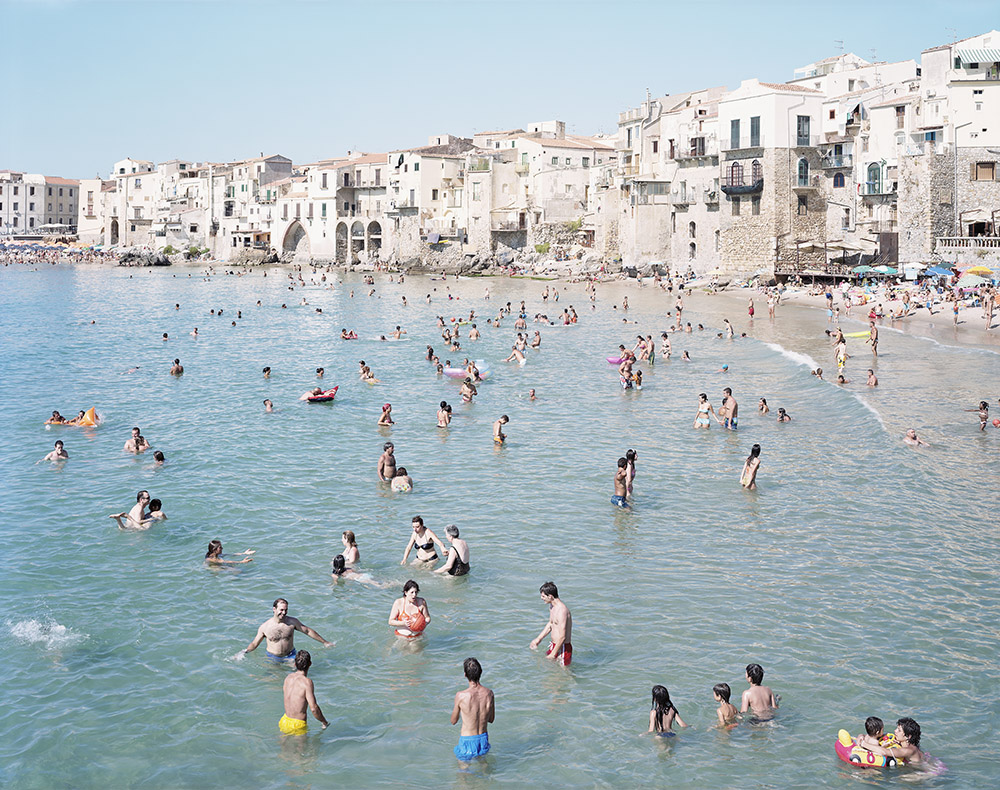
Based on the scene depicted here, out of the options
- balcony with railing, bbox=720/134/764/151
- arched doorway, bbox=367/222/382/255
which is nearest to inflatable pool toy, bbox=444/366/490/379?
balcony with railing, bbox=720/134/764/151

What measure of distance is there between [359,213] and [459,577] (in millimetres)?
86946

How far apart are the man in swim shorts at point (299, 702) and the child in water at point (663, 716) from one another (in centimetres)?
319

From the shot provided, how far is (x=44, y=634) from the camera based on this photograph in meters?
11.4

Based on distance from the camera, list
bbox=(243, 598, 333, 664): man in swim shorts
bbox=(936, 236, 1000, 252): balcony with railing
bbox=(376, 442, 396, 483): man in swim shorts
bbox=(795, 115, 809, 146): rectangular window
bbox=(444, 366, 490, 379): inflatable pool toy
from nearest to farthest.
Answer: bbox=(243, 598, 333, 664): man in swim shorts
bbox=(376, 442, 396, 483): man in swim shorts
bbox=(444, 366, 490, 379): inflatable pool toy
bbox=(936, 236, 1000, 252): balcony with railing
bbox=(795, 115, 809, 146): rectangular window

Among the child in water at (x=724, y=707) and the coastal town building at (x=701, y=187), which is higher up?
the coastal town building at (x=701, y=187)

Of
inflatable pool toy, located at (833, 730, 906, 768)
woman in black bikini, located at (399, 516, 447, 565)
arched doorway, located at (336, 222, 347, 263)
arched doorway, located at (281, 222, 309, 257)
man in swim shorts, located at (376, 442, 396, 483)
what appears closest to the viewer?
inflatable pool toy, located at (833, 730, 906, 768)

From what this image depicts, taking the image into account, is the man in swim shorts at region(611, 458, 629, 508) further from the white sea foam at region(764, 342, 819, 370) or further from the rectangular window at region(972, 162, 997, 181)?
the rectangular window at region(972, 162, 997, 181)

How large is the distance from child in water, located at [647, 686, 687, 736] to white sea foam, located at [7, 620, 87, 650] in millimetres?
6844

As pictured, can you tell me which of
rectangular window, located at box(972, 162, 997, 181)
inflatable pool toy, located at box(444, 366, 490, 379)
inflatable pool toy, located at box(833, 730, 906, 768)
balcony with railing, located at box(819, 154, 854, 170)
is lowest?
inflatable pool toy, located at box(833, 730, 906, 768)

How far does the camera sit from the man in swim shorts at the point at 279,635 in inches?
417

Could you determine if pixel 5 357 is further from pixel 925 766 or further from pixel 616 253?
pixel 616 253

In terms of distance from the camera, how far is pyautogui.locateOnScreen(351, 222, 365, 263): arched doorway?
9656cm

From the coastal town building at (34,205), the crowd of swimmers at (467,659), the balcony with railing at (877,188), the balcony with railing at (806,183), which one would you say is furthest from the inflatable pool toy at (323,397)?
the coastal town building at (34,205)

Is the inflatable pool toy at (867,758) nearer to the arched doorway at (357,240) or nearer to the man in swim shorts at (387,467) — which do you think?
the man in swim shorts at (387,467)
